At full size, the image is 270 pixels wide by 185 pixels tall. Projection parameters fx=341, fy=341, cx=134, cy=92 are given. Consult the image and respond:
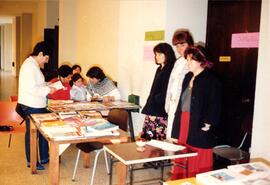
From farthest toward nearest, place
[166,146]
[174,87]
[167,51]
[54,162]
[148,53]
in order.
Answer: [148,53] < [167,51] < [174,87] < [54,162] < [166,146]

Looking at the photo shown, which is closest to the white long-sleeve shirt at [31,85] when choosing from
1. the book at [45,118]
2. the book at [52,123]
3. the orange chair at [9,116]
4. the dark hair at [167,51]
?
the book at [45,118]

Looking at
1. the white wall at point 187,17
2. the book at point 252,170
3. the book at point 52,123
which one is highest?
the white wall at point 187,17

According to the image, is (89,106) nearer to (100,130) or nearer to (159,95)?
(159,95)

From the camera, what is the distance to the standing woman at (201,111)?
9.18 feet

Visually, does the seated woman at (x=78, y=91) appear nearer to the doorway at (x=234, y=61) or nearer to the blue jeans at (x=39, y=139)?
the blue jeans at (x=39, y=139)

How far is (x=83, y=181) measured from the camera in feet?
11.6

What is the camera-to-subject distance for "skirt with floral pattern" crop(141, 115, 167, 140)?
3.69m

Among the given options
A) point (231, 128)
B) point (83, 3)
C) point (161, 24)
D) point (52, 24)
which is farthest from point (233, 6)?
point (52, 24)

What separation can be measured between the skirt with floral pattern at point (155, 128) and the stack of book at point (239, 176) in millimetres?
1660

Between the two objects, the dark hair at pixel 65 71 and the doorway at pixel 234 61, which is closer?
the doorway at pixel 234 61

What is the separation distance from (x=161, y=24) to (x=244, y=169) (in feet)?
7.97

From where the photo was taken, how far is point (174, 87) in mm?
3379

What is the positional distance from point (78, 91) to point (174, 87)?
1.70m

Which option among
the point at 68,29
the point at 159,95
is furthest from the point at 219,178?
the point at 68,29
